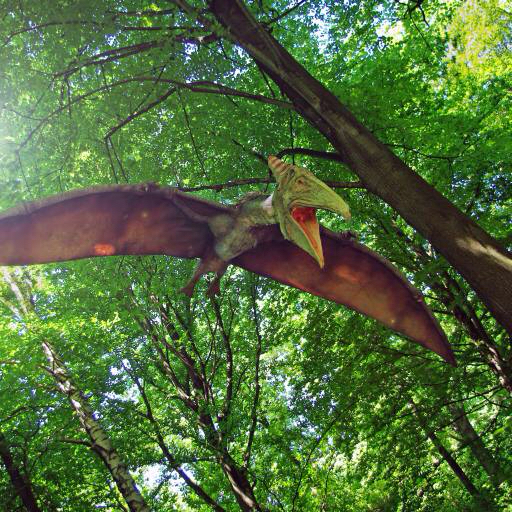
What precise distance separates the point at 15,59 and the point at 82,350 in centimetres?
576

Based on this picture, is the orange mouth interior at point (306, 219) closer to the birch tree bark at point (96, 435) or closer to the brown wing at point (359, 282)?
the brown wing at point (359, 282)

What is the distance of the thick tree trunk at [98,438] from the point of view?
670cm

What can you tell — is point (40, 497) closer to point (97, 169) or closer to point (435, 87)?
point (97, 169)

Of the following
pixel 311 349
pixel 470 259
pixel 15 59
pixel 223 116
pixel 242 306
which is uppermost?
pixel 15 59

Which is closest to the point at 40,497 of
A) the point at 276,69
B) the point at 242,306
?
the point at 242,306

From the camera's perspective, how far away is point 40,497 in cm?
Answer: 918

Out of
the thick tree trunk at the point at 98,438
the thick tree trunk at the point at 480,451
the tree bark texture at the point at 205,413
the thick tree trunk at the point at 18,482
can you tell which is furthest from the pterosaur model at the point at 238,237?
the thick tree trunk at the point at 18,482

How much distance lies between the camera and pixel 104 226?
257 cm

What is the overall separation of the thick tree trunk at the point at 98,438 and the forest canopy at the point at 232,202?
36 mm

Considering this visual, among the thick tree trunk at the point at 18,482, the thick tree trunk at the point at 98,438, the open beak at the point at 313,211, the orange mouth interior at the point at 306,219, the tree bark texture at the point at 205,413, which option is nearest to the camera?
the open beak at the point at 313,211

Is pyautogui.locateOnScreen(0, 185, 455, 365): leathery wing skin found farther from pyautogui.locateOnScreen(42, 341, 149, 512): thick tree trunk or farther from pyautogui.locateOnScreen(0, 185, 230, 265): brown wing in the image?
pyautogui.locateOnScreen(42, 341, 149, 512): thick tree trunk

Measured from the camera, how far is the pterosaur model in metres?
2.21

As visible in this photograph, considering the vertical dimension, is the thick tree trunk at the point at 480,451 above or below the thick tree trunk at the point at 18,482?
below

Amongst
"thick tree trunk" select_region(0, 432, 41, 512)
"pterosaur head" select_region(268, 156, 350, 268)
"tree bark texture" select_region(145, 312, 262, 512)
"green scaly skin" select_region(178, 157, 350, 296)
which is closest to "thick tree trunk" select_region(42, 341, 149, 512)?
"tree bark texture" select_region(145, 312, 262, 512)
